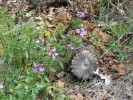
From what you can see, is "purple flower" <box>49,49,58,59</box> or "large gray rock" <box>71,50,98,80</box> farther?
"large gray rock" <box>71,50,98,80</box>

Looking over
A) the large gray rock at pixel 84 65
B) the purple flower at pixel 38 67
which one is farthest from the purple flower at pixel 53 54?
the large gray rock at pixel 84 65

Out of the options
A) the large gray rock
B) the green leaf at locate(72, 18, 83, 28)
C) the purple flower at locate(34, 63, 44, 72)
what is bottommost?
the large gray rock

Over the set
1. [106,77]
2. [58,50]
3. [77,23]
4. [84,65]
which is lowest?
[106,77]

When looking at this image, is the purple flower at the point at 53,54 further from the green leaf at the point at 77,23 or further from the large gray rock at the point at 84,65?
the green leaf at the point at 77,23

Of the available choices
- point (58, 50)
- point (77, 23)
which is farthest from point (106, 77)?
point (77, 23)

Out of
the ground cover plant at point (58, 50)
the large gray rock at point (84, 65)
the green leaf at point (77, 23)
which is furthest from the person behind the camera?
the green leaf at point (77, 23)

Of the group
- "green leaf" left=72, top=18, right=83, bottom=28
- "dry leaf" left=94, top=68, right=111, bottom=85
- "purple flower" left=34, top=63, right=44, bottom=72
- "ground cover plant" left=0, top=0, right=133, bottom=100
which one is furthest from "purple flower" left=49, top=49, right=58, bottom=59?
"green leaf" left=72, top=18, right=83, bottom=28

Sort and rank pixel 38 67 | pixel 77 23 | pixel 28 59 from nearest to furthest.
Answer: pixel 38 67 < pixel 28 59 < pixel 77 23

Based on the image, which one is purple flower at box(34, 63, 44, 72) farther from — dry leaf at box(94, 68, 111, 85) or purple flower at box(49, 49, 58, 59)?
dry leaf at box(94, 68, 111, 85)

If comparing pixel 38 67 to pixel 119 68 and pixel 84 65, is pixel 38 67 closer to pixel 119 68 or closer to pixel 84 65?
pixel 84 65
